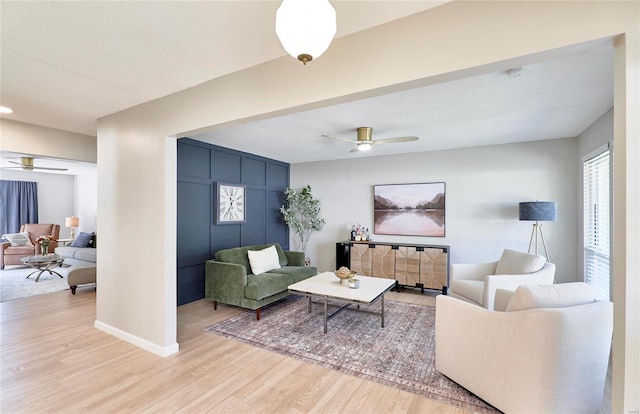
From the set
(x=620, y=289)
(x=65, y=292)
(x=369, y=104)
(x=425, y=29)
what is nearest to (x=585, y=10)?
(x=425, y=29)

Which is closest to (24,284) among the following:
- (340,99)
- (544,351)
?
(340,99)

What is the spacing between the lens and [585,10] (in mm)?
1250

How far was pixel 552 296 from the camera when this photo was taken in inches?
76.0

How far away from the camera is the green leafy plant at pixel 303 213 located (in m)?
6.18

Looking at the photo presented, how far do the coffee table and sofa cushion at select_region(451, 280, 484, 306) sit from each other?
32.1 inches

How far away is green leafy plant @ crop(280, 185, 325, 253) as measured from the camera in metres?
6.18

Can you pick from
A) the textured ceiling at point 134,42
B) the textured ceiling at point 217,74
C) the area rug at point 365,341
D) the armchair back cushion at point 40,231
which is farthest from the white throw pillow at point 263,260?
the armchair back cushion at point 40,231

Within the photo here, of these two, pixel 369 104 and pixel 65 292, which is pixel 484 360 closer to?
pixel 369 104

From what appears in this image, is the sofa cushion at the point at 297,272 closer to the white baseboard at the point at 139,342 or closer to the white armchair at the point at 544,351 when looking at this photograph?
the white baseboard at the point at 139,342

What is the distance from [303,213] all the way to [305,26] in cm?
537

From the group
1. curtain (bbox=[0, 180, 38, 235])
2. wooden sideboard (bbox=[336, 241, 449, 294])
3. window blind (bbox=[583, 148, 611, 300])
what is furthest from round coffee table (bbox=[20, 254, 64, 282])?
window blind (bbox=[583, 148, 611, 300])

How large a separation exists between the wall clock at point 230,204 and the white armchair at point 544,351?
4.00 meters

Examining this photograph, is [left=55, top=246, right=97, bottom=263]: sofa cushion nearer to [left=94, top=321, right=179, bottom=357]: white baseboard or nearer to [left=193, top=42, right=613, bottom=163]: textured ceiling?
[left=94, top=321, right=179, bottom=357]: white baseboard

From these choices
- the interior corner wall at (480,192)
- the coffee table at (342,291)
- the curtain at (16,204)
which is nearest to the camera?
the coffee table at (342,291)
